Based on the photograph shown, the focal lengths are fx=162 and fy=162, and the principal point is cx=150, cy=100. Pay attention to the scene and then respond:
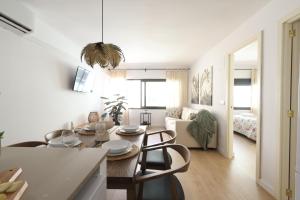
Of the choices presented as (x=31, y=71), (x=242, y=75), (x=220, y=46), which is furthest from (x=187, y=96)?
(x=31, y=71)

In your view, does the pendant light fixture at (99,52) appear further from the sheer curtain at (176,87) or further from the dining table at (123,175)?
the sheer curtain at (176,87)

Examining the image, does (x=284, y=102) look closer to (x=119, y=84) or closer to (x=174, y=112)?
(x=174, y=112)

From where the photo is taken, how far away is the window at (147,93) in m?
6.23

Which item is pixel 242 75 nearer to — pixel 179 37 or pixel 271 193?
pixel 179 37

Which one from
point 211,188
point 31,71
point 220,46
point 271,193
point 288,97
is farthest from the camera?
point 220,46

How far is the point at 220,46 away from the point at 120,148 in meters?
3.20

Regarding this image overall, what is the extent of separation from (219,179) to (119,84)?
15.3 ft

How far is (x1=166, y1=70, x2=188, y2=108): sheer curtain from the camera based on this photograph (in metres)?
5.98

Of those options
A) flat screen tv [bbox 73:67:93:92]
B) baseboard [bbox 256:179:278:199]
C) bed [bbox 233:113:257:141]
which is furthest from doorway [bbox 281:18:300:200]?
flat screen tv [bbox 73:67:93:92]

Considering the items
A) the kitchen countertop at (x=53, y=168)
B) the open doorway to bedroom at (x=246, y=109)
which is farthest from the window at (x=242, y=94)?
the kitchen countertop at (x=53, y=168)

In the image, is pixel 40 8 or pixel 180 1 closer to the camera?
pixel 180 1

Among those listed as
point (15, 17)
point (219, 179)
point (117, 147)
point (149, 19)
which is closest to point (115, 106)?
point (149, 19)

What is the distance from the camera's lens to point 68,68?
328 cm

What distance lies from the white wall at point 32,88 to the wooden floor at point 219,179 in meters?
1.46
